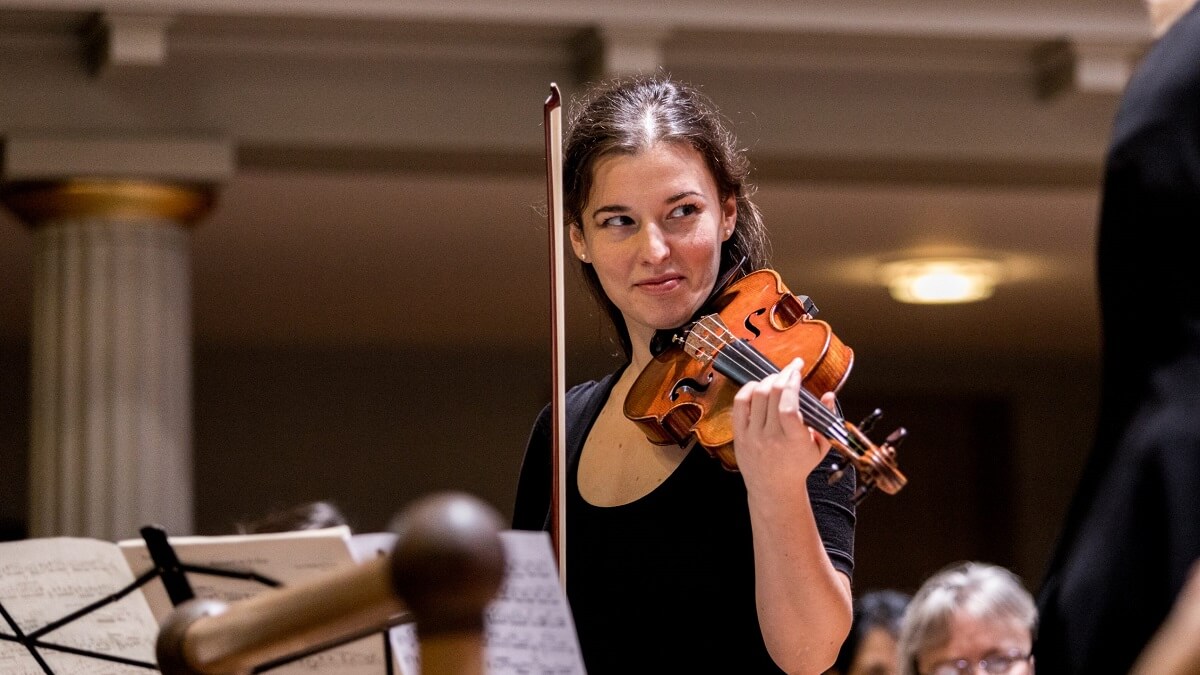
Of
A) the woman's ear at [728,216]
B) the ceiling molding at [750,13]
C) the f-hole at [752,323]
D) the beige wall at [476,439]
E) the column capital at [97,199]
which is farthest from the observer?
the beige wall at [476,439]

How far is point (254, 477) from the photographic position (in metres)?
8.92

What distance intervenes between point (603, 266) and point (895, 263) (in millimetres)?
5737

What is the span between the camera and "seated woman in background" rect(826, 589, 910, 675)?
157 inches

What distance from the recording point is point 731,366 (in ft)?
5.29

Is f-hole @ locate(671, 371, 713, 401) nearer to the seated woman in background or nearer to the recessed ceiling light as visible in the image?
the seated woman in background

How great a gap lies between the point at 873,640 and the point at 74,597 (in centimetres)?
267

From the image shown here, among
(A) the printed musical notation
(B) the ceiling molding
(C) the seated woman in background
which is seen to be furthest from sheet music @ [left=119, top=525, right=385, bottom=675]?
(B) the ceiling molding

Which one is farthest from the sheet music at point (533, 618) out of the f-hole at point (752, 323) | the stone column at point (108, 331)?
the stone column at point (108, 331)

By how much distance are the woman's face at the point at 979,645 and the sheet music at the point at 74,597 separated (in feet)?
5.20

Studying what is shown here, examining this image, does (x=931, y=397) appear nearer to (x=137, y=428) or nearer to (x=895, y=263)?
(x=895, y=263)

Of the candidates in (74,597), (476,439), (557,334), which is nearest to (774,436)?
(557,334)

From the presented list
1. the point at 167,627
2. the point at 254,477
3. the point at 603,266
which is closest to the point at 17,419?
the point at 254,477

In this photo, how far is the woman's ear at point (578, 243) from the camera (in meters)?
1.79

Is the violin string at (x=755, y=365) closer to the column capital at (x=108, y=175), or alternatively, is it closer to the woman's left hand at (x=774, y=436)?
the woman's left hand at (x=774, y=436)
